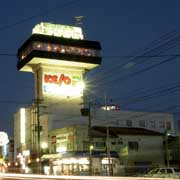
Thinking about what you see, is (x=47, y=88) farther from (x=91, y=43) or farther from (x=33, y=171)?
(x=33, y=171)

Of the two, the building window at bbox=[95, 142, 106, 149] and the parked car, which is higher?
the building window at bbox=[95, 142, 106, 149]

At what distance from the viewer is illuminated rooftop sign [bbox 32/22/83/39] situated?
3937 inches

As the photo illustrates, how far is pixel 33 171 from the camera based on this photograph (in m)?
76.8

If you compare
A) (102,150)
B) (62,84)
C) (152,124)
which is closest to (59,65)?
(62,84)

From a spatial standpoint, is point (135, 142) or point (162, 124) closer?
point (135, 142)

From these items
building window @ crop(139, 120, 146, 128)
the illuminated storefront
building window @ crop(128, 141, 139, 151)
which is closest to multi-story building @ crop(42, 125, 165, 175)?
building window @ crop(128, 141, 139, 151)

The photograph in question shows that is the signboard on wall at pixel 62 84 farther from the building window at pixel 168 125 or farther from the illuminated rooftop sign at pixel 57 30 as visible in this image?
the building window at pixel 168 125

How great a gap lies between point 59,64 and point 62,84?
394 cm

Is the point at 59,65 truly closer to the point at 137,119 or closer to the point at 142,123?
the point at 137,119

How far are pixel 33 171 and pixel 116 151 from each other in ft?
42.6

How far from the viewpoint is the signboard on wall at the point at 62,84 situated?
95.9 meters

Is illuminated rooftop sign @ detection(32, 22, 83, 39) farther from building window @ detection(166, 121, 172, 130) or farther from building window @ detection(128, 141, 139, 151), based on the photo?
building window @ detection(128, 141, 139, 151)

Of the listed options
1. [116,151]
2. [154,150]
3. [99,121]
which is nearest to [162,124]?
[99,121]

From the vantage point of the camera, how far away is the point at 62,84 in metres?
97.9
